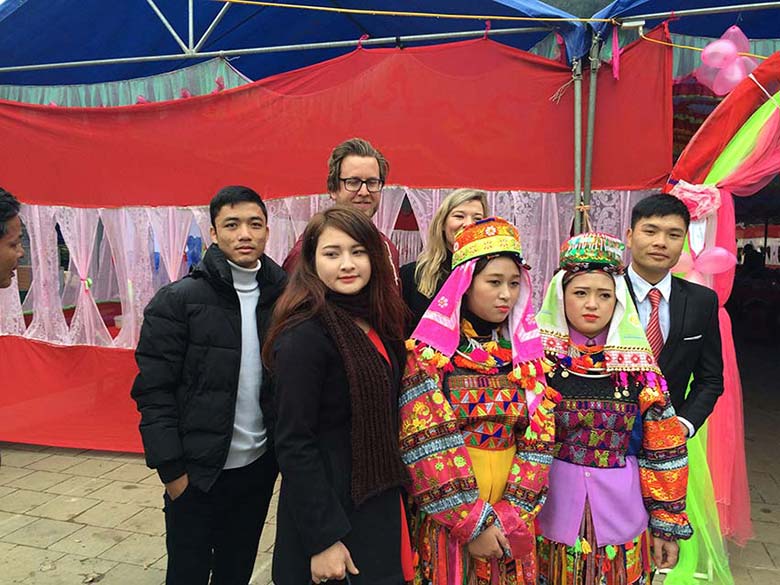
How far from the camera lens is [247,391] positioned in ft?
7.13

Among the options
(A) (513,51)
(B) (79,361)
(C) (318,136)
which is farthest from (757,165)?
(B) (79,361)

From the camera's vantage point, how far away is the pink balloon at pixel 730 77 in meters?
3.38

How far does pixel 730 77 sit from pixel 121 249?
179 inches

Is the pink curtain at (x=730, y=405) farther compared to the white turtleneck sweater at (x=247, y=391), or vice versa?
the pink curtain at (x=730, y=405)

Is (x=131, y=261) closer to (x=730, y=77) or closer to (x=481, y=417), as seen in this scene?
→ (x=481, y=417)

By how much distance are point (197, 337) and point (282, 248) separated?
7.92ft

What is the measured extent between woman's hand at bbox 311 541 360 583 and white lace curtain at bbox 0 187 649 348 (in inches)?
108

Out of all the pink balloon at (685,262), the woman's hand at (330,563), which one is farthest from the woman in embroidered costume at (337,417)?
the pink balloon at (685,262)

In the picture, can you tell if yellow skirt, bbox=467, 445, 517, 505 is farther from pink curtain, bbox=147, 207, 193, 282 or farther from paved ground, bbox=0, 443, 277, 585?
pink curtain, bbox=147, 207, 193, 282

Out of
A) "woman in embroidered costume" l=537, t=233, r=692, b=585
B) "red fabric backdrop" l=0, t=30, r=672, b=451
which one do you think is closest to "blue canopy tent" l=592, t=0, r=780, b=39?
"red fabric backdrop" l=0, t=30, r=672, b=451

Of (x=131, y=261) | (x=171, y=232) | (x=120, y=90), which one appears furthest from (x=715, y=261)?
(x=120, y=90)

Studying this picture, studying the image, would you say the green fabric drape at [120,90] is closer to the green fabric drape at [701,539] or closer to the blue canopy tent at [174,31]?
the blue canopy tent at [174,31]

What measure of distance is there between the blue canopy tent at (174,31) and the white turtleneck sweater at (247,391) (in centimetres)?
254

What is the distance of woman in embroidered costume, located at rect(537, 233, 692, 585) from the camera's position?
1.87m
